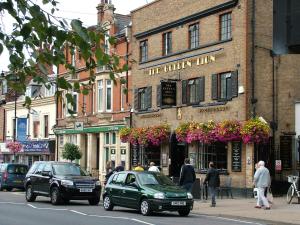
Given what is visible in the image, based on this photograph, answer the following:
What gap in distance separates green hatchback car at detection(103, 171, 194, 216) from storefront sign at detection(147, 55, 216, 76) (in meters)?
10.5

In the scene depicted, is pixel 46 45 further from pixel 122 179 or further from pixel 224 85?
pixel 224 85

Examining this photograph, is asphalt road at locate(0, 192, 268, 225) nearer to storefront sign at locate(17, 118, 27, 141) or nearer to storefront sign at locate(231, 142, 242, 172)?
storefront sign at locate(231, 142, 242, 172)

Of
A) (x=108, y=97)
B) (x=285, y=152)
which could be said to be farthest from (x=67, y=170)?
(x=108, y=97)

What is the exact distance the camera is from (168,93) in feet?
104

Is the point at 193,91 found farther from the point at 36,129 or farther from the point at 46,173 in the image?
the point at 36,129

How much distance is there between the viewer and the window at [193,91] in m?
30.0

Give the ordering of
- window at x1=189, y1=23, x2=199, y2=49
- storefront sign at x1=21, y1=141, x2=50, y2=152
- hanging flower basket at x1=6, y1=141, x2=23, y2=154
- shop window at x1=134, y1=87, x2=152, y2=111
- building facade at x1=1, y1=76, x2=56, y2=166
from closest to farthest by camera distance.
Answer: window at x1=189, y1=23, x2=199, y2=49
shop window at x1=134, y1=87, x2=152, y2=111
building facade at x1=1, y1=76, x2=56, y2=166
storefront sign at x1=21, y1=141, x2=50, y2=152
hanging flower basket at x1=6, y1=141, x2=23, y2=154

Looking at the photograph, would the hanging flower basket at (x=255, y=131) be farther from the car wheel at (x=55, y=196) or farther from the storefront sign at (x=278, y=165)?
the car wheel at (x=55, y=196)

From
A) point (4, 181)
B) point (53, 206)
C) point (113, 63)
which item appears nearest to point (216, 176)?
point (53, 206)

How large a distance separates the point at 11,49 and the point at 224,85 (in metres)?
24.5

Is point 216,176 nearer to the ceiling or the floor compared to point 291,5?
nearer to the floor

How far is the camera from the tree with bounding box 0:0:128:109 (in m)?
4.50

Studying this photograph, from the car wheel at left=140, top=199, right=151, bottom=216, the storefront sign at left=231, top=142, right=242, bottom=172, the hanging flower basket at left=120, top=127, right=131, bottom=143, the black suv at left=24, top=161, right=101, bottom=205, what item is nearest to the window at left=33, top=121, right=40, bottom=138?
the hanging flower basket at left=120, top=127, right=131, bottom=143

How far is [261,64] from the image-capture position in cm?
2739
